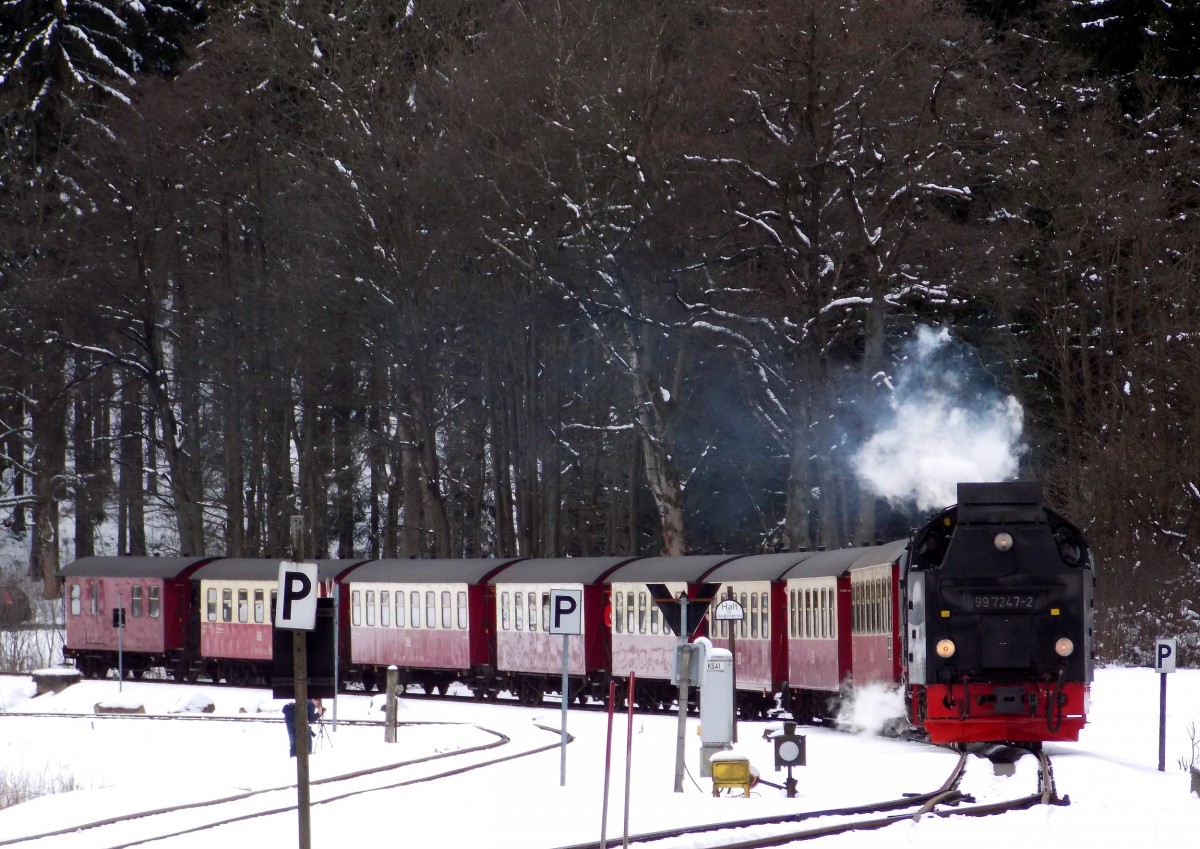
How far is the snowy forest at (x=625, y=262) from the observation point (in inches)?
1469

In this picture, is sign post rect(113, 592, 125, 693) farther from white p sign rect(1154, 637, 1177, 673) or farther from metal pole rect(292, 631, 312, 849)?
metal pole rect(292, 631, 312, 849)

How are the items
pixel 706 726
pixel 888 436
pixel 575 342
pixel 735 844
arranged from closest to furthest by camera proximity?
pixel 735 844
pixel 706 726
pixel 888 436
pixel 575 342

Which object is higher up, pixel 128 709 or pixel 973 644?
pixel 973 644

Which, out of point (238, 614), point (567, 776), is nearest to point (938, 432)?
point (567, 776)

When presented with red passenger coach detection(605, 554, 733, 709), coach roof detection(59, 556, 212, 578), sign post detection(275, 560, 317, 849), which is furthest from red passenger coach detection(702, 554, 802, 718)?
coach roof detection(59, 556, 212, 578)

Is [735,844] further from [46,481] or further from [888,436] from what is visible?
[46,481]

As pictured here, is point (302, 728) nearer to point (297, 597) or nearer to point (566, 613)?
point (297, 597)

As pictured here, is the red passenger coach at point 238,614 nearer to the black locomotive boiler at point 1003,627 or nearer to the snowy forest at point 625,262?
the snowy forest at point 625,262

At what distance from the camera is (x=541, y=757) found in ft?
77.3

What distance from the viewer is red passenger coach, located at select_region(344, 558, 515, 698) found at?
37531 mm

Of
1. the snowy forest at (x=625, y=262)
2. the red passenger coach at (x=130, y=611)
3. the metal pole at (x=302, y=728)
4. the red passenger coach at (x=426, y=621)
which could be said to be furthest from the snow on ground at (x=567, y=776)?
the red passenger coach at (x=130, y=611)

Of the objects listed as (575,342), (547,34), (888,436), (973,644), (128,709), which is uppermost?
(547,34)

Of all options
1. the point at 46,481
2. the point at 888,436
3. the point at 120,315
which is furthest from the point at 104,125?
the point at 888,436

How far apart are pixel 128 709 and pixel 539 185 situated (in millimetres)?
14229
